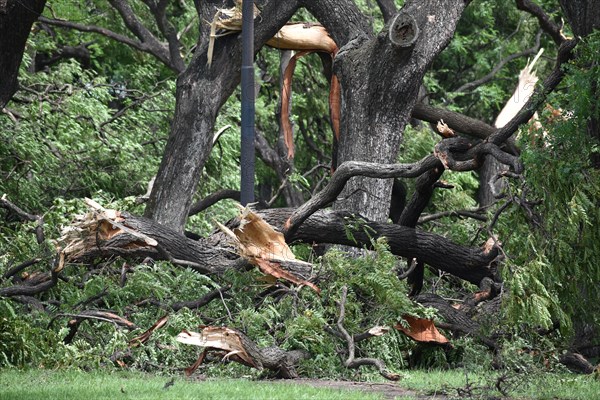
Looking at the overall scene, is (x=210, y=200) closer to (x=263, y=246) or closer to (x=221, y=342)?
(x=263, y=246)

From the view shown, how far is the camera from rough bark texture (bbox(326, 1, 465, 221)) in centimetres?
1480

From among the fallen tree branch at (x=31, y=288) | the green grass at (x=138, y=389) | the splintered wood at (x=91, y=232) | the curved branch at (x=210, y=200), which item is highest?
the curved branch at (x=210, y=200)

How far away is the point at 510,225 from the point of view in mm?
10812

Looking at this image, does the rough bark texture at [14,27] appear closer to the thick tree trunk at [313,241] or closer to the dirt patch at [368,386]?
the thick tree trunk at [313,241]

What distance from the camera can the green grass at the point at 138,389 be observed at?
872 cm

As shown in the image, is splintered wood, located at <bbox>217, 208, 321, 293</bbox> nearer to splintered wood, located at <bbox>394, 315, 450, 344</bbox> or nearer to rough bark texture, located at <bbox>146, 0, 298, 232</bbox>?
splintered wood, located at <bbox>394, 315, 450, 344</bbox>

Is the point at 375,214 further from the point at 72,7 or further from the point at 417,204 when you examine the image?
the point at 72,7

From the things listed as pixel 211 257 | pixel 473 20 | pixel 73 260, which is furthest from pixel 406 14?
pixel 473 20

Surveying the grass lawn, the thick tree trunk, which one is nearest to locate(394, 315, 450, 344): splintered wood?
the thick tree trunk

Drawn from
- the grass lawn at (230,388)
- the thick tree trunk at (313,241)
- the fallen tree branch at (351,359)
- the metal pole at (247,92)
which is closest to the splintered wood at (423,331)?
the fallen tree branch at (351,359)

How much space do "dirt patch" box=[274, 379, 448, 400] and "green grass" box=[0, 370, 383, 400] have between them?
0.94 feet

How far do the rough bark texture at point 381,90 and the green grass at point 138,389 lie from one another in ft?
17.5

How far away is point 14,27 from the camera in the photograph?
Answer: 14.1 metres

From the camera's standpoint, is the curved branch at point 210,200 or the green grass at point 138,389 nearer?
the green grass at point 138,389
